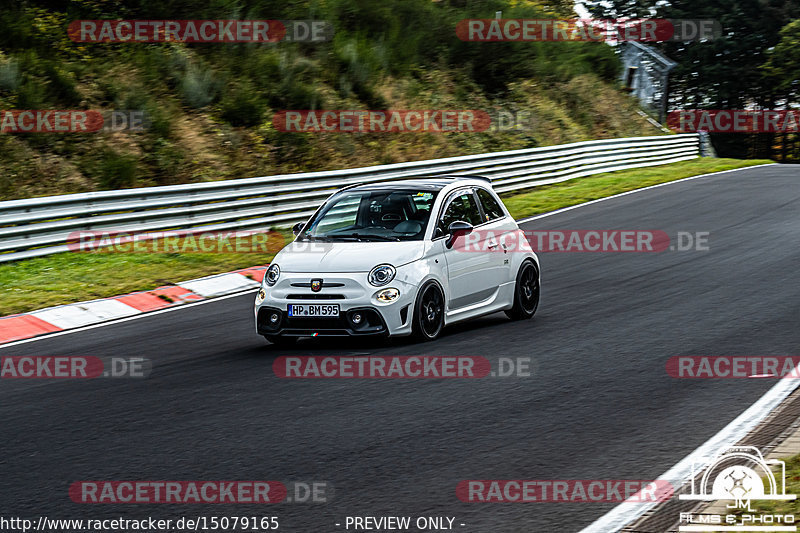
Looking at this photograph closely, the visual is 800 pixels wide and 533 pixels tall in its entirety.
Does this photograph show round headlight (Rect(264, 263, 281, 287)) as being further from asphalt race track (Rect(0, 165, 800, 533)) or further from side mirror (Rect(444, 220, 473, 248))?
side mirror (Rect(444, 220, 473, 248))

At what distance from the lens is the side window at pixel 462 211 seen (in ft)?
35.8

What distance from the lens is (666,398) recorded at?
8.02m

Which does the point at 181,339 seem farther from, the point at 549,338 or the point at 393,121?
the point at 393,121

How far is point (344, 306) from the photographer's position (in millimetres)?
9773

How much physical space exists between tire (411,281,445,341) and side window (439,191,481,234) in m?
0.81

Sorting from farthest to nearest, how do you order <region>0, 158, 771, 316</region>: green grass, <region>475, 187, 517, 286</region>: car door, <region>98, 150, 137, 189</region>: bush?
<region>98, 150, 137, 189</region>: bush
<region>0, 158, 771, 316</region>: green grass
<region>475, 187, 517, 286</region>: car door

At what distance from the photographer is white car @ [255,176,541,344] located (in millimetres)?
9828

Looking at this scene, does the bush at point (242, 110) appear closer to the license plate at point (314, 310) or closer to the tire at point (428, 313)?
the tire at point (428, 313)

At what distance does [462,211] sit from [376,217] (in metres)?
1.05

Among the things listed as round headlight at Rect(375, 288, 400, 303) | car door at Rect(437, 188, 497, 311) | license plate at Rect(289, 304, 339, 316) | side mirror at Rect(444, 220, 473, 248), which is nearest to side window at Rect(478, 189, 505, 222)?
car door at Rect(437, 188, 497, 311)

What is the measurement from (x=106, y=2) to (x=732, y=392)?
75.1ft

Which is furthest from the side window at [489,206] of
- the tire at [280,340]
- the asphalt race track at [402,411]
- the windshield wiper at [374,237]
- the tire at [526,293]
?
the tire at [280,340]

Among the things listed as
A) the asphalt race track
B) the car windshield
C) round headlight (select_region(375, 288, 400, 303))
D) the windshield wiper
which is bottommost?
the asphalt race track

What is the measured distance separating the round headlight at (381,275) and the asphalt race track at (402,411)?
658mm
